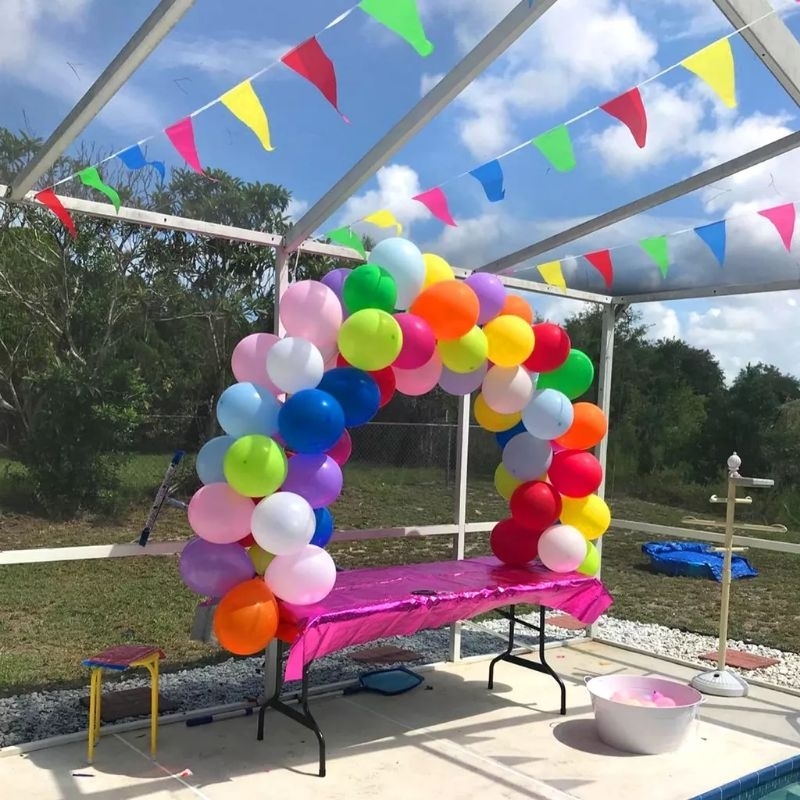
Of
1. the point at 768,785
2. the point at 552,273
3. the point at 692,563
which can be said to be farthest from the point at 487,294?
the point at 692,563

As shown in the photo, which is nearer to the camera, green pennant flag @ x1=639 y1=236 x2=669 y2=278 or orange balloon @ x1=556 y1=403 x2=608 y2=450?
orange balloon @ x1=556 y1=403 x2=608 y2=450

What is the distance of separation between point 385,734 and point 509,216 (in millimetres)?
2757

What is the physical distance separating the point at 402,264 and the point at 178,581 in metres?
4.27

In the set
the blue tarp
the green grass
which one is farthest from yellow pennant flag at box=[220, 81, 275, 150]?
the blue tarp

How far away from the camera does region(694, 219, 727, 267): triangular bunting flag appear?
180 inches

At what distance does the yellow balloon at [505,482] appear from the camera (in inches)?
178

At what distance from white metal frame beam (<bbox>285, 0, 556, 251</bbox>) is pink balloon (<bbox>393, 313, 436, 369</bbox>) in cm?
60

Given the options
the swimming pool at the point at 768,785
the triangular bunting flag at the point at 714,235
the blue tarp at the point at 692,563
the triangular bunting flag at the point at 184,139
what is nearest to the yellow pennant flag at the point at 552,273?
the triangular bunting flag at the point at 714,235

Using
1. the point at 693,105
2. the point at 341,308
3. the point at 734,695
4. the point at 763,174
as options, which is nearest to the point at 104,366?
the point at 341,308

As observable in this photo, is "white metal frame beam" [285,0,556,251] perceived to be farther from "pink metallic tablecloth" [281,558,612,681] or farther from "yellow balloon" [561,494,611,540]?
"yellow balloon" [561,494,611,540]

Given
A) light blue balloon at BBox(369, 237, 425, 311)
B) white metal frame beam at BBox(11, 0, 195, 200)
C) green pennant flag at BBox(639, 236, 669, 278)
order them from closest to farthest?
white metal frame beam at BBox(11, 0, 195, 200)
light blue balloon at BBox(369, 237, 425, 311)
green pennant flag at BBox(639, 236, 669, 278)

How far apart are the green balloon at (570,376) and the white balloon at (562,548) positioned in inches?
27.7

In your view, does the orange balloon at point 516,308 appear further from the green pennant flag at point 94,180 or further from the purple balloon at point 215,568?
the green pennant flag at point 94,180

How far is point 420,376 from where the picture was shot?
12.8ft
